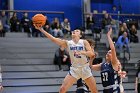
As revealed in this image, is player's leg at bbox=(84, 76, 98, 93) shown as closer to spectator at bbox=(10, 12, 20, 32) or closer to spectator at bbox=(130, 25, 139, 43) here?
spectator at bbox=(10, 12, 20, 32)

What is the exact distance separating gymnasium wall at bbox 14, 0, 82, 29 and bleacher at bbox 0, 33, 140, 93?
13.0 ft

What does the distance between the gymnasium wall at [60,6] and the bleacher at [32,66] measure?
13.0 ft

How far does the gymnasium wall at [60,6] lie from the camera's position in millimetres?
19891

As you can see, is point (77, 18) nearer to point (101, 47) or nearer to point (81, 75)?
point (101, 47)

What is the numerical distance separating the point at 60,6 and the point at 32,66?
7.85 m

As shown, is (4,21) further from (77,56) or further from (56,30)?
(77,56)

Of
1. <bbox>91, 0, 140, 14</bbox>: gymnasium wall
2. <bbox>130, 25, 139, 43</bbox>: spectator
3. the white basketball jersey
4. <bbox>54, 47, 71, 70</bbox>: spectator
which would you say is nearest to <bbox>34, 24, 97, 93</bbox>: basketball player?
the white basketball jersey

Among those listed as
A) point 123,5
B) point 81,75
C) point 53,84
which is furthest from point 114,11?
point 81,75

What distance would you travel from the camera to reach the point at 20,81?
12125 mm

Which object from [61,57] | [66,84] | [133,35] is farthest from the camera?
[133,35]

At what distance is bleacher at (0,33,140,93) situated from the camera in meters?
12.0

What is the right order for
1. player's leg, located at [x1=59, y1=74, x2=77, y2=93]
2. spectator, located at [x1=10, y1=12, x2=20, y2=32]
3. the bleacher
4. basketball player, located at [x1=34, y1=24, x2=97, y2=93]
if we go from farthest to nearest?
spectator, located at [x1=10, y1=12, x2=20, y2=32] < the bleacher < basketball player, located at [x1=34, y1=24, x2=97, y2=93] < player's leg, located at [x1=59, y1=74, x2=77, y2=93]

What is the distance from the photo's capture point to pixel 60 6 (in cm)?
2067

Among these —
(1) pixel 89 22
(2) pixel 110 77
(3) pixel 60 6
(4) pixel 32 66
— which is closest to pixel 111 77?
(2) pixel 110 77
